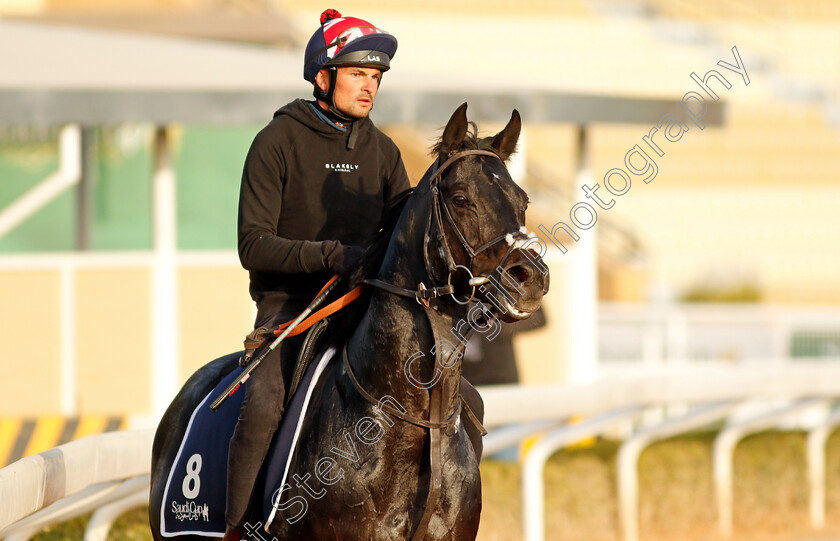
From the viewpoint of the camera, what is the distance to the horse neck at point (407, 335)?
A: 3732 millimetres

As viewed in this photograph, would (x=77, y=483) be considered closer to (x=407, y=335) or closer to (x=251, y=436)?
(x=251, y=436)

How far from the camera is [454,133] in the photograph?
3660 millimetres

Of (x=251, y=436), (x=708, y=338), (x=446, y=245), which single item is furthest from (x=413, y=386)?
(x=708, y=338)

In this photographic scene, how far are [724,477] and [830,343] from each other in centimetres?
451

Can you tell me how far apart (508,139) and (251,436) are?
123 cm

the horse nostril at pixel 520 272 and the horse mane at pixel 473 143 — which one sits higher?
the horse mane at pixel 473 143

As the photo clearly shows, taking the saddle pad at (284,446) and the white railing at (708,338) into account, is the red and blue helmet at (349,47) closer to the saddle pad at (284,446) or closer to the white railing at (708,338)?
the saddle pad at (284,446)

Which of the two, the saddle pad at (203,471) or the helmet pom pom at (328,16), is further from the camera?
the helmet pom pom at (328,16)

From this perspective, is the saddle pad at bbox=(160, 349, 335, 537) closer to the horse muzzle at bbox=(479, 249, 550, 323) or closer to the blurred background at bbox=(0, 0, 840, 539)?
the horse muzzle at bbox=(479, 249, 550, 323)

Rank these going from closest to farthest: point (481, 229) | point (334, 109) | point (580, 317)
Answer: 1. point (481, 229)
2. point (334, 109)
3. point (580, 317)

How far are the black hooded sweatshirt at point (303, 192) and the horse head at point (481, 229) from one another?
558 millimetres

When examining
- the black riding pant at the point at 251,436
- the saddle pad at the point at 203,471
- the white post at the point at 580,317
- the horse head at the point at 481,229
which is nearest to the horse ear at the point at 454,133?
the horse head at the point at 481,229

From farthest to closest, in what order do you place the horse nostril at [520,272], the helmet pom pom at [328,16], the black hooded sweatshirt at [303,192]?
the helmet pom pom at [328,16], the black hooded sweatshirt at [303,192], the horse nostril at [520,272]

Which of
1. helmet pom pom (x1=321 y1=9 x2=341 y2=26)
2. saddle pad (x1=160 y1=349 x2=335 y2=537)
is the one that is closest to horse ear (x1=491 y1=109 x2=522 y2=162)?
saddle pad (x1=160 y1=349 x2=335 y2=537)
